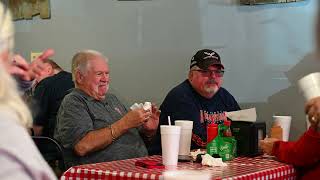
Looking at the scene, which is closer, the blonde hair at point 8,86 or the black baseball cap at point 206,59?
the blonde hair at point 8,86

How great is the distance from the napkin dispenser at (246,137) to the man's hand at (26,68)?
163 centimetres

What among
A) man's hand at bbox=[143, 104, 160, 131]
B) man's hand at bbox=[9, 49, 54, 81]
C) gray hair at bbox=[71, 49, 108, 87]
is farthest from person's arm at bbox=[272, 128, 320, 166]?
man's hand at bbox=[9, 49, 54, 81]

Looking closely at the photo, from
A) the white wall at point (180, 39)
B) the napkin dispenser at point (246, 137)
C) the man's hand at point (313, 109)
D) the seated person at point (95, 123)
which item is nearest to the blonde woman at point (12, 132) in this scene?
the man's hand at point (313, 109)

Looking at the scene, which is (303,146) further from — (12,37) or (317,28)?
(12,37)

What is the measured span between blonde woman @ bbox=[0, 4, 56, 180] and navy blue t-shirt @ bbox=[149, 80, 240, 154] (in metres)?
2.23

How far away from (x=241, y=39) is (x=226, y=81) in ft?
1.04

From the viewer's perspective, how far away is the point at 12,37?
0.98 meters

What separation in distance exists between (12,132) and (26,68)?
1.63 feet

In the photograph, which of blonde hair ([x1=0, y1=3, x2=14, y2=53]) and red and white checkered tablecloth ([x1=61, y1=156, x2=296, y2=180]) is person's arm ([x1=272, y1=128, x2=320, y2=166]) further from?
blonde hair ([x1=0, y1=3, x2=14, y2=53])

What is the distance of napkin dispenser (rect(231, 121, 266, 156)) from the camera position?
2.86m

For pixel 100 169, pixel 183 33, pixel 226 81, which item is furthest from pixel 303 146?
pixel 183 33

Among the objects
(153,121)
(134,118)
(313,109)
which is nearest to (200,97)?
(153,121)

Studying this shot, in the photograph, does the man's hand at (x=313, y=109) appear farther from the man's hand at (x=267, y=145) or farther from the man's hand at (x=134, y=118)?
the man's hand at (x=134, y=118)

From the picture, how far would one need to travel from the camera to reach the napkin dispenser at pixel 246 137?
2863mm
